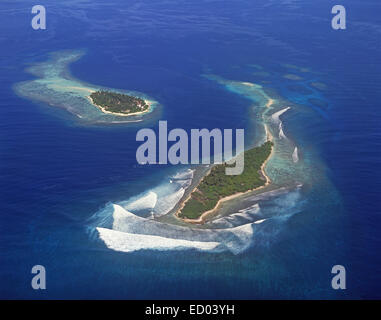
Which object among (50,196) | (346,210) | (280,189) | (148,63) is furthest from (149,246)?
(148,63)

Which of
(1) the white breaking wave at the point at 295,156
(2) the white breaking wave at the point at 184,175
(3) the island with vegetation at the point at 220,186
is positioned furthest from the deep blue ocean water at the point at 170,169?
(3) the island with vegetation at the point at 220,186

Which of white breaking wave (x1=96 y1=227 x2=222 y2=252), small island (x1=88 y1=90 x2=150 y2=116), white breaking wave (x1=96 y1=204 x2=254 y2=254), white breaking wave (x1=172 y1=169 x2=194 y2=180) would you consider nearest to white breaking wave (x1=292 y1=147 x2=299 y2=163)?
white breaking wave (x1=172 y1=169 x2=194 y2=180)

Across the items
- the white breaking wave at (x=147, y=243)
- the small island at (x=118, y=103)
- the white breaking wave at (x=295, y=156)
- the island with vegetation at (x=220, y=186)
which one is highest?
the small island at (x=118, y=103)

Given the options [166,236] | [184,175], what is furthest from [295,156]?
[166,236]

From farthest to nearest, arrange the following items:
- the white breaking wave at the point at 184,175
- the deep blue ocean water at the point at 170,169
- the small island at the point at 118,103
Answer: the small island at the point at 118,103, the white breaking wave at the point at 184,175, the deep blue ocean water at the point at 170,169

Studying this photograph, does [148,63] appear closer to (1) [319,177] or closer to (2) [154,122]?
(2) [154,122]

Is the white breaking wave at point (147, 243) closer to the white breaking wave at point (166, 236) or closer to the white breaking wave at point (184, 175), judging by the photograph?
the white breaking wave at point (166, 236)

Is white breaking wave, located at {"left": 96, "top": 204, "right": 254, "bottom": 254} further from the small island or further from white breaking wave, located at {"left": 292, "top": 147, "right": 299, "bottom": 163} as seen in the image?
the small island

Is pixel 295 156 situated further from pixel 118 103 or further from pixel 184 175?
pixel 118 103
